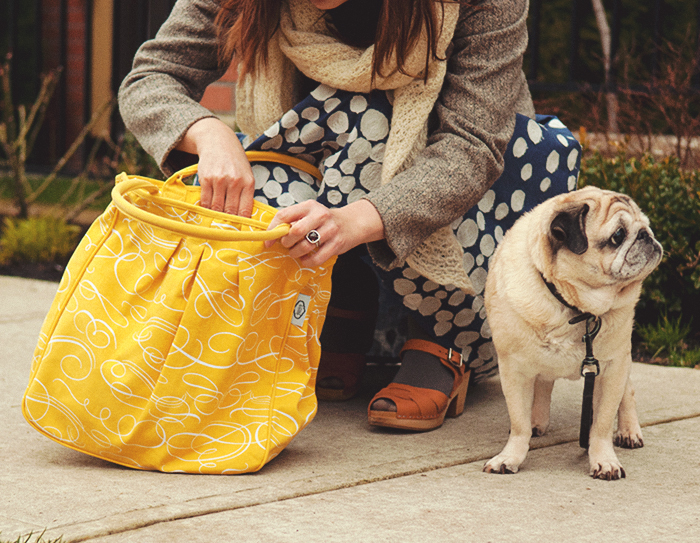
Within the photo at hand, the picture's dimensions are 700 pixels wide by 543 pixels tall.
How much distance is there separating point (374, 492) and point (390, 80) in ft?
3.49

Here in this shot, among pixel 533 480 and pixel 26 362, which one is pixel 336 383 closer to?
pixel 533 480

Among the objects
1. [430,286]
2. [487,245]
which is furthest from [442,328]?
[487,245]

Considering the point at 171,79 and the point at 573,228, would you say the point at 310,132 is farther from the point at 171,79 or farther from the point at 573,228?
the point at 573,228

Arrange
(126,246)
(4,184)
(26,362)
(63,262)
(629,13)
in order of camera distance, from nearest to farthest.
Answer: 1. (126,246)
2. (26,362)
3. (63,262)
4. (4,184)
5. (629,13)

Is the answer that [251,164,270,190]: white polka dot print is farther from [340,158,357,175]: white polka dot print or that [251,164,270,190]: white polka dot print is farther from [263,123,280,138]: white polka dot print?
[340,158,357,175]: white polka dot print

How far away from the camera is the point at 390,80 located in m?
2.13

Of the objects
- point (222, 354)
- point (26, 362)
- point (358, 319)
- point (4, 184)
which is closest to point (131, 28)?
point (4, 184)

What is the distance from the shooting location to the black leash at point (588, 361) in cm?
185

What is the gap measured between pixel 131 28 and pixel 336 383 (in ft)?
13.6

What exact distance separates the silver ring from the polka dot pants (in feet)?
1.20

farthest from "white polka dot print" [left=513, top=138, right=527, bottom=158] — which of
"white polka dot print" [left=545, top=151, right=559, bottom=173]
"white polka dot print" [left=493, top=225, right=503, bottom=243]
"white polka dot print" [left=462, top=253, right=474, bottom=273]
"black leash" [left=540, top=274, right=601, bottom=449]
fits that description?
"black leash" [left=540, top=274, right=601, bottom=449]

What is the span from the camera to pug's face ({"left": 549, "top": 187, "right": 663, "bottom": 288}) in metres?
1.81

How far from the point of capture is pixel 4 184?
613 centimetres

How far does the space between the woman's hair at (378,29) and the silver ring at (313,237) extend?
54 centimetres
